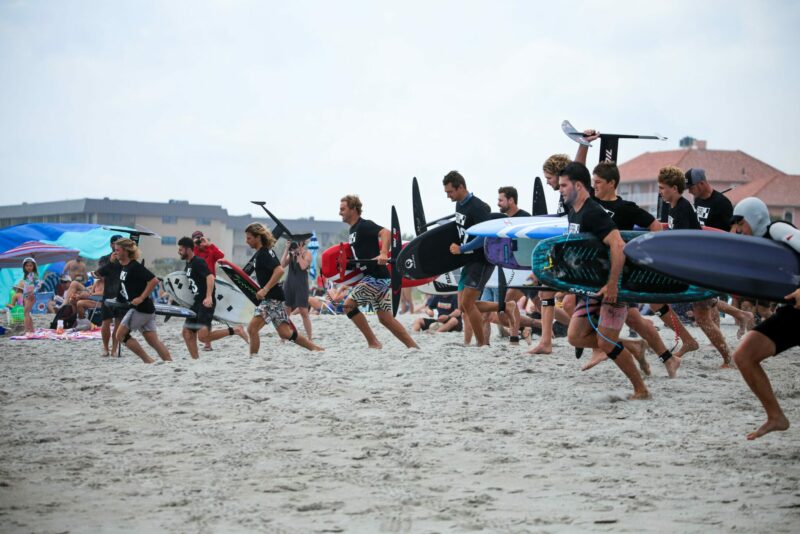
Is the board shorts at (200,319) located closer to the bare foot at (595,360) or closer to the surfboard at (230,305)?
the surfboard at (230,305)

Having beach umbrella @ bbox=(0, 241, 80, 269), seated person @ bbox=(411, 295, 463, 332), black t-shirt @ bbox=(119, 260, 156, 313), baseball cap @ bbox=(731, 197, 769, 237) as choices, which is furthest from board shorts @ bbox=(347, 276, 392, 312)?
beach umbrella @ bbox=(0, 241, 80, 269)

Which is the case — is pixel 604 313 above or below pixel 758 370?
above

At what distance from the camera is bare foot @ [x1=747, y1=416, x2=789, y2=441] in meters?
5.33

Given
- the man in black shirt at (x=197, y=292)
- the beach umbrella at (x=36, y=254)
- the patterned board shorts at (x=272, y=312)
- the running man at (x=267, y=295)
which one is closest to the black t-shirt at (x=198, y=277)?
the man in black shirt at (x=197, y=292)

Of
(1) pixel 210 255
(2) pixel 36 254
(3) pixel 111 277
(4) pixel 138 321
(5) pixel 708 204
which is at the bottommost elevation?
(4) pixel 138 321

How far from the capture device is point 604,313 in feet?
21.8

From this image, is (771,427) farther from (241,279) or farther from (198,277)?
(241,279)

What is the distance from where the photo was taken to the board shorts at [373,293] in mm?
10148

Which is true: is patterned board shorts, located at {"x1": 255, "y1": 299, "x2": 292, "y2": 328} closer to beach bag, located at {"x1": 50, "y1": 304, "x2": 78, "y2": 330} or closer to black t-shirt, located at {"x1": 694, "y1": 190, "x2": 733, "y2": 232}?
black t-shirt, located at {"x1": 694, "y1": 190, "x2": 733, "y2": 232}

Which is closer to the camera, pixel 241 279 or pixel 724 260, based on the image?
pixel 724 260

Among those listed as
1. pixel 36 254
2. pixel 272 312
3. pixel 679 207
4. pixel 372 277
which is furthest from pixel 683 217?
pixel 36 254

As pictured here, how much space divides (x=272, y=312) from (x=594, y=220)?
4.66m

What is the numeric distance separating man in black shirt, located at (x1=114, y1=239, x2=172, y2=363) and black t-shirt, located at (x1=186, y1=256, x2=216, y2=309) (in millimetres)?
577

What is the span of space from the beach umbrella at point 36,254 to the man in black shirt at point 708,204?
616 inches
